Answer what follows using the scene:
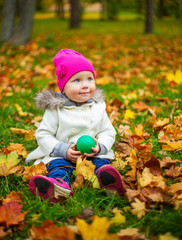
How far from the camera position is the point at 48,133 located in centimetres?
212

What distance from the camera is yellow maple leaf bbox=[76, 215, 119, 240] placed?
1.25 metres

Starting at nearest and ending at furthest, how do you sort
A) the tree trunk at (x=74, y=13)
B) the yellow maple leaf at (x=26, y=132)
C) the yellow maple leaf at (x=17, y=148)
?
the yellow maple leaf at (x=17, y=148), the yellow maple leaf at (x=26, y=132), the tree trunk at (x=74, y=13)

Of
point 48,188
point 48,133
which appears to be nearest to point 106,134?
point 48,133

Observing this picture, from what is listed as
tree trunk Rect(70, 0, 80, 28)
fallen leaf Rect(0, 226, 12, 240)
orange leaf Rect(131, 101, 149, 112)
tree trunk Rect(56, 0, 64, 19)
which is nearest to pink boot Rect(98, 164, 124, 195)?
fallen leaf Rect(0, 226, 12, 240)

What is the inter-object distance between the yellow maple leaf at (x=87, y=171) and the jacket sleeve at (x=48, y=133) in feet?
0.96

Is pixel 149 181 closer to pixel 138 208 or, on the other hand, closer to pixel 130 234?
pixel 138 208

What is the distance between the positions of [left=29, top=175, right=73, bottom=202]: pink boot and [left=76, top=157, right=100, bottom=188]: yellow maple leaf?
7.9 inches

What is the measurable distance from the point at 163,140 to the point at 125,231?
1237 millimetres

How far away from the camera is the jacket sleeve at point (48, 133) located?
2.05 metres

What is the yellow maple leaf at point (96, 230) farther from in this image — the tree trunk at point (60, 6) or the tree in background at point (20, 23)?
the tree trunk at point (60, 6)

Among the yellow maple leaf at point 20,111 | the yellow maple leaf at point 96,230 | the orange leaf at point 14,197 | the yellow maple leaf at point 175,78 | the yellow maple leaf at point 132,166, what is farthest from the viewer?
the yellow maple leaf at point 175,78

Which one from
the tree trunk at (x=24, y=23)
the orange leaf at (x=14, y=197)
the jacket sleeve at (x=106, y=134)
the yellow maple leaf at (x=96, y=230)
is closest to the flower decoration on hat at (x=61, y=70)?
the jacket sleeve at (x=106, y=134)

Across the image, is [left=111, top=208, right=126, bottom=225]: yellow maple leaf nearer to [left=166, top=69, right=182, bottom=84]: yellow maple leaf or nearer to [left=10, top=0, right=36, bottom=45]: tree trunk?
[left=166, top=69, right=182, bottom=84]: yellow maple leaf

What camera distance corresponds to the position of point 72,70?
206 cm
